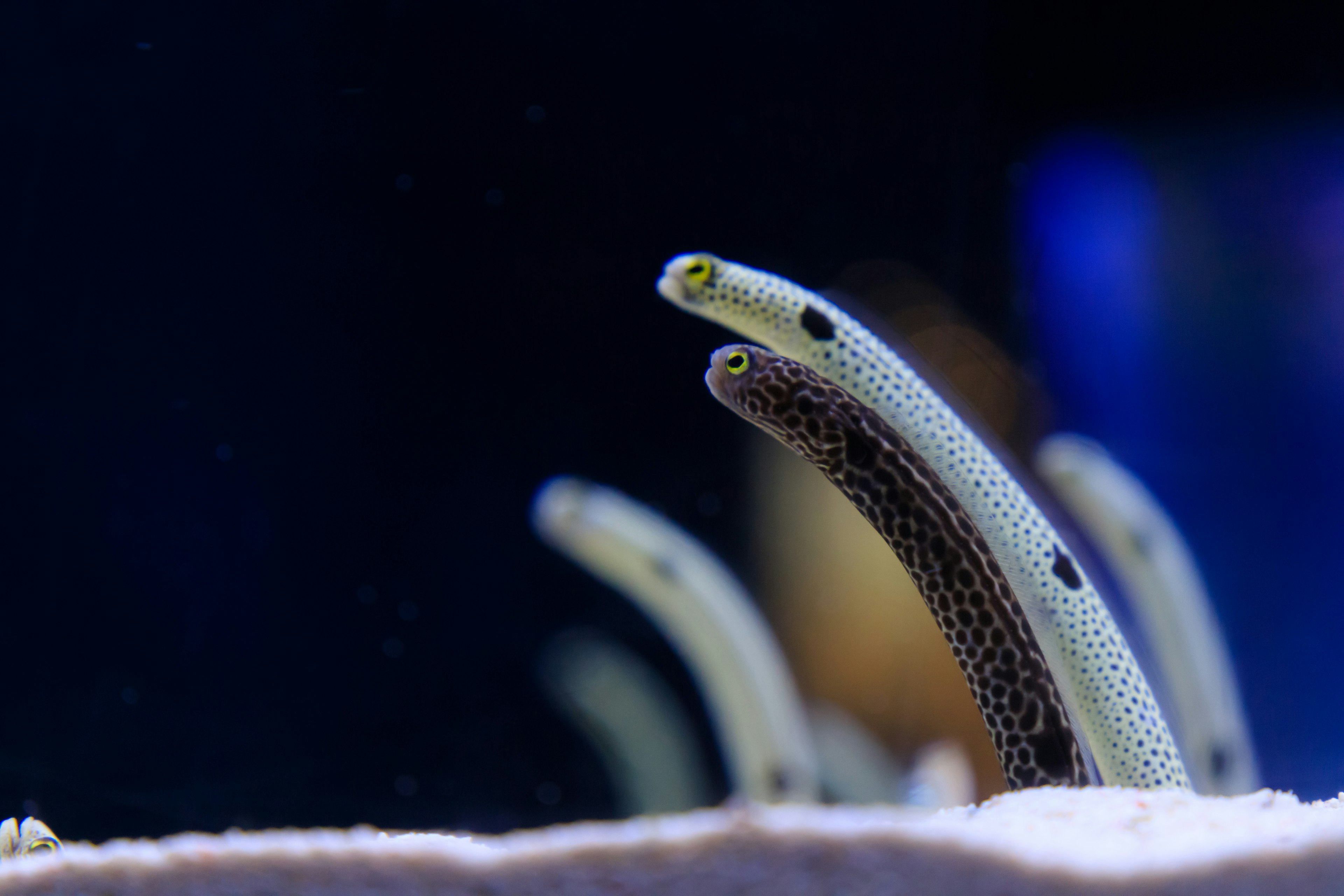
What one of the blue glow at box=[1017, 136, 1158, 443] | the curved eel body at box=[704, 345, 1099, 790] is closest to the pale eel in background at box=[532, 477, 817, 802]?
the curved eel body at box=[704, 345, 1099, 790]

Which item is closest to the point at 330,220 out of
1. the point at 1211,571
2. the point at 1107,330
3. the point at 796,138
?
the point at 796,138

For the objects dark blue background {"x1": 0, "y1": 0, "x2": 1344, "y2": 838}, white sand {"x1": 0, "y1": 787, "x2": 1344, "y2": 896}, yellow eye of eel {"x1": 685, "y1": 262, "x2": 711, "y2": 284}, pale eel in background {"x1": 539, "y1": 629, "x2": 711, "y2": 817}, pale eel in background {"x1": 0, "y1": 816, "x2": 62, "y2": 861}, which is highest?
dark blue background {"x1": 0, "y1": 0, "x2": 1344, "y2": 838}

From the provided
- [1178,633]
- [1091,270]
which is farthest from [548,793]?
[1091,270]

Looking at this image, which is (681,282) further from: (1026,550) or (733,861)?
(733,861)

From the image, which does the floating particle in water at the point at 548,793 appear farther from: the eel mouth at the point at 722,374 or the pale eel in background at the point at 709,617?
the eel mouth at the point at 722,374

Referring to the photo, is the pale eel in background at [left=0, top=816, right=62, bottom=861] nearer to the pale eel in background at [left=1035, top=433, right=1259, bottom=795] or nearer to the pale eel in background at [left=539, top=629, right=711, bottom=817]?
the pale eel in background at [left=539, top=629, right=711, bottom=817]

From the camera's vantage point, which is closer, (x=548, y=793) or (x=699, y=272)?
(x=699, y=272)
